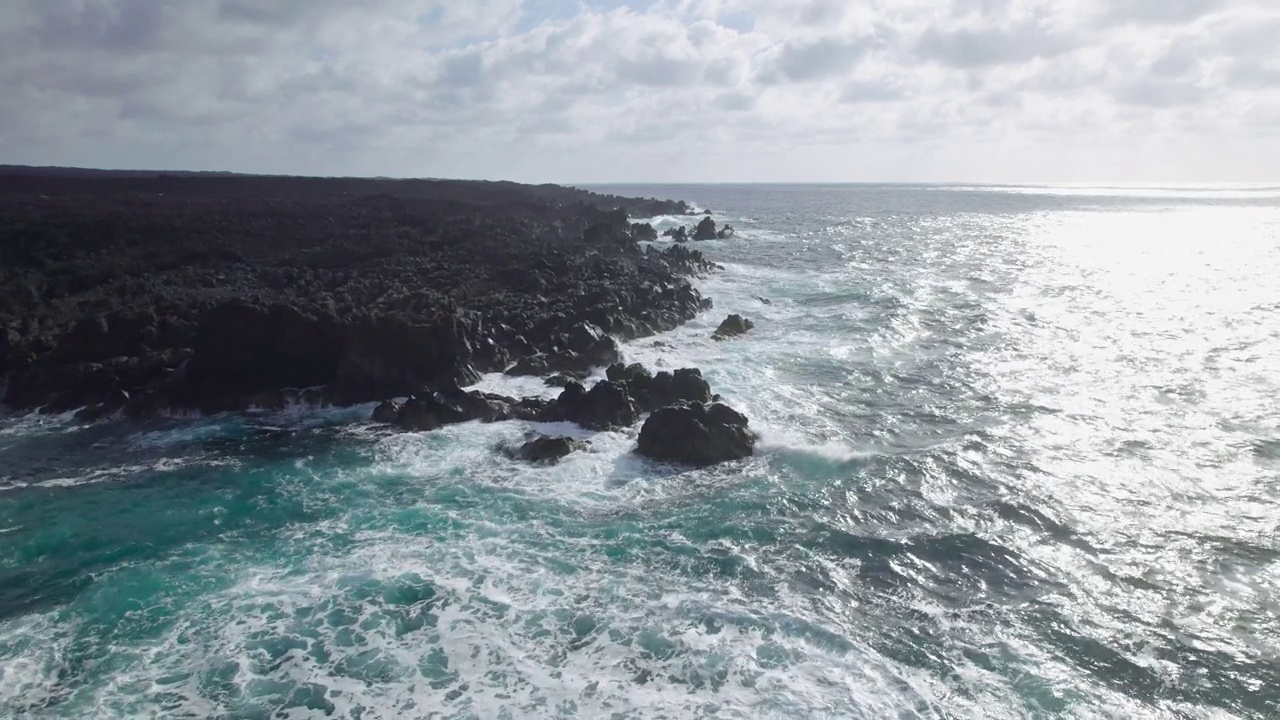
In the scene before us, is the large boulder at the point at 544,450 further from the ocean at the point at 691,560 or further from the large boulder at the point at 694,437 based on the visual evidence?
the large boulder at the point at 694,437

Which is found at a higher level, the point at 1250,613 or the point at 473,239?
the point at 473,239

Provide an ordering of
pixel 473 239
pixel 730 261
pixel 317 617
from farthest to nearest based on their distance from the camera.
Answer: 1. pixel 730 261
2. pixel 473 239
3. pixel 317 617

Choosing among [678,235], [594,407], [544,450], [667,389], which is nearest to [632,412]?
[594,407]

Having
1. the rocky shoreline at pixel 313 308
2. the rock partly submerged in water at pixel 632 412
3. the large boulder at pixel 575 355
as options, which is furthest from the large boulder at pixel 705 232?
the rock partly submerged in water at pixel 632 412

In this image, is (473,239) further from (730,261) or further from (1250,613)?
(1250,613)

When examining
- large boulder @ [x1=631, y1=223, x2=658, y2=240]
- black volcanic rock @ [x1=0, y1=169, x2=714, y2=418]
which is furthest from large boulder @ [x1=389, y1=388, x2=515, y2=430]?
large boulder @ [x1=631, y1=223, x2=658, y2=240]

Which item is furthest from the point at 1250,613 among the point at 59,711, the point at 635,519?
the point at 59,711

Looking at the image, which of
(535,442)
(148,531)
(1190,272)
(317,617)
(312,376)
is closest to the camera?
(317,617)
